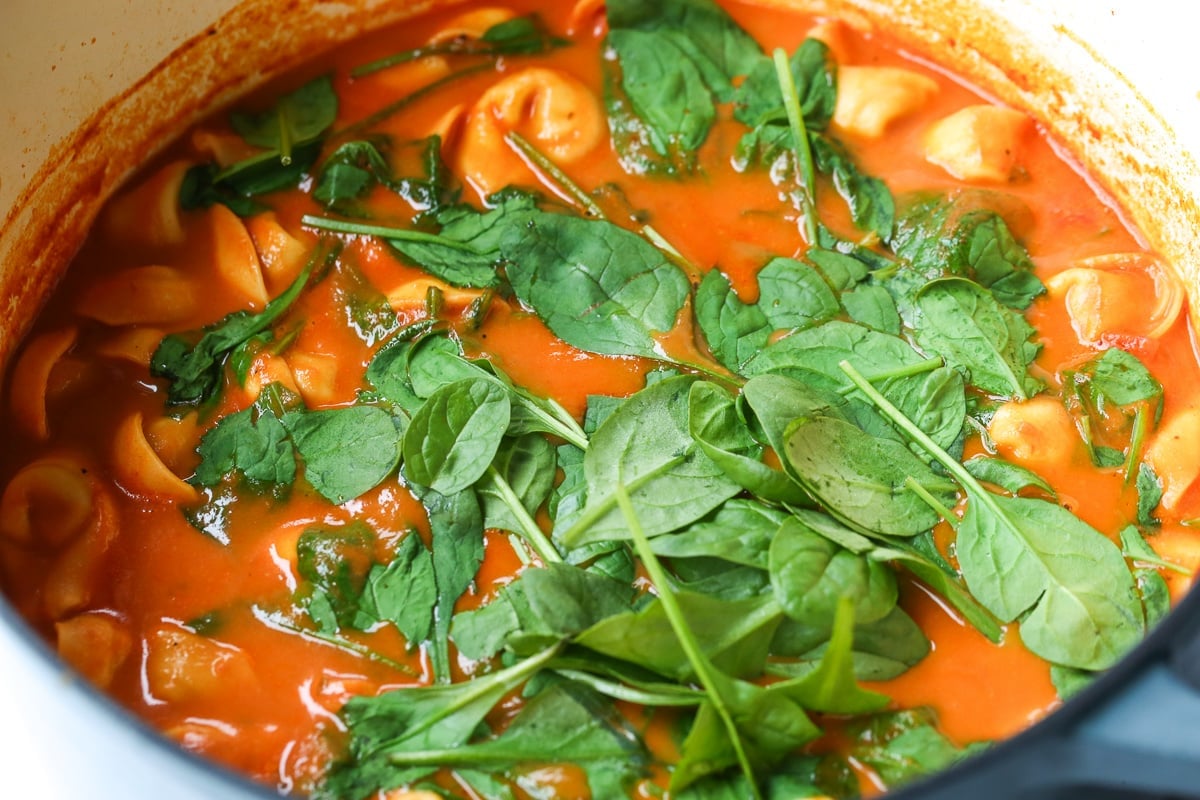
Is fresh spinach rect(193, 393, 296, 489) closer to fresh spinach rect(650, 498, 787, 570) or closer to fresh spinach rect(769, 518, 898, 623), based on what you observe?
fresh spinach rect(650, 498, 787, 570)

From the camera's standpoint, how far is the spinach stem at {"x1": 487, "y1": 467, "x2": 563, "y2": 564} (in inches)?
72.1

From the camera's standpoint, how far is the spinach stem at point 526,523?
6.00ft

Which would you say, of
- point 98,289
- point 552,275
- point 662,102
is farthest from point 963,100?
point 98,289

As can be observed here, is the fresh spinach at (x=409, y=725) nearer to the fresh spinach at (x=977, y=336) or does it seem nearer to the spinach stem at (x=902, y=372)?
the spinach stem at (x=902, y=372)

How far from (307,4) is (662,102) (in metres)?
0.80

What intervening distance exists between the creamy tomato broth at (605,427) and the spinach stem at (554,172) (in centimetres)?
1

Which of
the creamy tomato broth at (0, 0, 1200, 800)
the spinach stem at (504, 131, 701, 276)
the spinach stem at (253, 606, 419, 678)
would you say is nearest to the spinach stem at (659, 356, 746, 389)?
the creamy tomato broth at (0, 0, 1200, 800)

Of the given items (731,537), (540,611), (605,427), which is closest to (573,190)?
(605,427)

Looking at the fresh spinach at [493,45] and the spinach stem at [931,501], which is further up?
the fresh spinach at [493,45]

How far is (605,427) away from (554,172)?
2.30ft

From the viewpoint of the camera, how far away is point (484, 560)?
A: 189 centimetres

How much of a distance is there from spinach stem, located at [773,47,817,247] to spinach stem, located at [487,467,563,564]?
0.79m

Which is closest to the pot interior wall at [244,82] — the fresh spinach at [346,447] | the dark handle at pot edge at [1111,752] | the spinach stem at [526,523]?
the fresh spinach at [346,447]

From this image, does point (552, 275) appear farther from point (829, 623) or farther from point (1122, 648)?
point (1122, 648)
